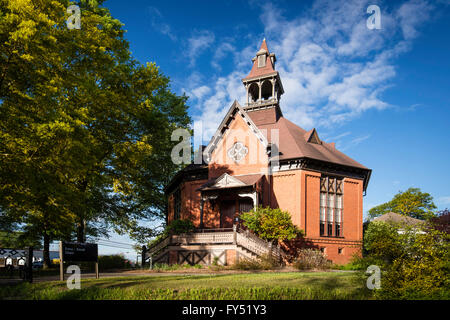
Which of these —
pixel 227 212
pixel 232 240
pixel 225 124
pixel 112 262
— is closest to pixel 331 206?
pixel 227 212

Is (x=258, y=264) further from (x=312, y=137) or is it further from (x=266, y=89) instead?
(x=266, y=89)

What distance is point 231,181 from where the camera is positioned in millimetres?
25516

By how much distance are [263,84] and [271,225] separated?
56.1 feet

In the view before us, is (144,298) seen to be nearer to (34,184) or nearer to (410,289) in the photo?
(34,184)

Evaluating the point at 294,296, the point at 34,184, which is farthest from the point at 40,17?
the point at 294,296

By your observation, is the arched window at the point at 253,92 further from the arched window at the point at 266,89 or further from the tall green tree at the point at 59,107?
the tall green tree at the point at 59,107

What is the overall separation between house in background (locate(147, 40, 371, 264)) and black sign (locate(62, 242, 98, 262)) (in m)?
9.90

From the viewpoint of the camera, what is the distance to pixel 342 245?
25.8 m

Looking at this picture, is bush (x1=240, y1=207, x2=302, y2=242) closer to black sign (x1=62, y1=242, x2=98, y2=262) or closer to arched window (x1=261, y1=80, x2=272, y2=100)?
black sign (x1=62, y1=242, x2=98, y2=262)

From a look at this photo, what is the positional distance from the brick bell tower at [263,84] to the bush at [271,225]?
12405 mm

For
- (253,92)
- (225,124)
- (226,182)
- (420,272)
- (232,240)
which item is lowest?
(232,240)

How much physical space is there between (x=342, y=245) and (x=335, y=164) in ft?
20.7

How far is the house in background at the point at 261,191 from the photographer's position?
2330cm

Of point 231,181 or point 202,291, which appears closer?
point 202,291
